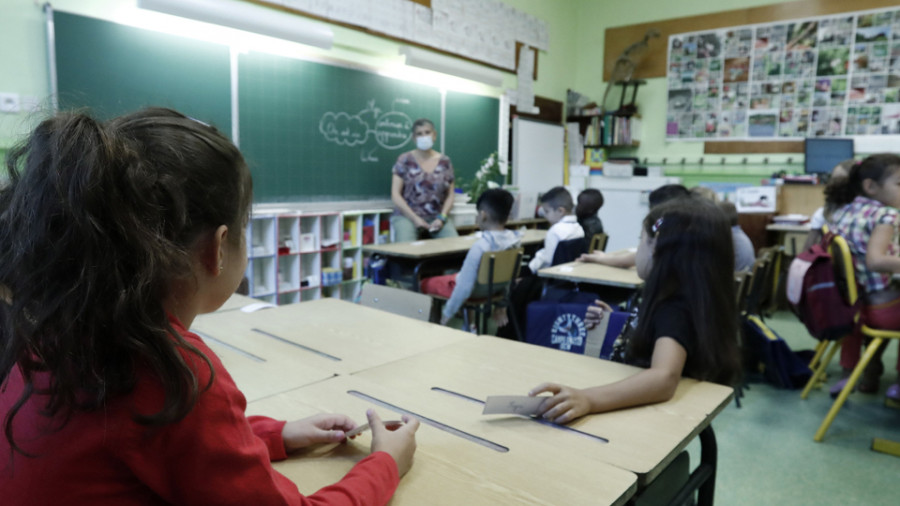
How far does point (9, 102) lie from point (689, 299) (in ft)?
11.9

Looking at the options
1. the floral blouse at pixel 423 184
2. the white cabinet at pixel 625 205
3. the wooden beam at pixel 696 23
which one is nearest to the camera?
the floral blouse at pixel 423 184

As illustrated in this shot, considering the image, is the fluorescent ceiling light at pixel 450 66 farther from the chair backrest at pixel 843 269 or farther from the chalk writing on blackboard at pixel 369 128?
the chair backrest at pixel 843 269

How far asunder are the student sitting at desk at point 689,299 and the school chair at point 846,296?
148cm

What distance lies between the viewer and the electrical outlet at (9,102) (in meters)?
3.19

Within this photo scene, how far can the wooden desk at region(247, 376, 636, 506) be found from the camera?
2.77 feet

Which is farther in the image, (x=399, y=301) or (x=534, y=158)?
(x=534, y=158)

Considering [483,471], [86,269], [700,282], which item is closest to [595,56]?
[700,282]

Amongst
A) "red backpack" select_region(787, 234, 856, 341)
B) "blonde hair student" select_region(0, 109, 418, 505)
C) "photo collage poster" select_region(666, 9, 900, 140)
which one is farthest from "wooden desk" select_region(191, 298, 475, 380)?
"photo collage poster" select_region(666, 9, 900, 140)

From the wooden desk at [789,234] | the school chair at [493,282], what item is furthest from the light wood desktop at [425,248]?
the wooden desk at [789,234]

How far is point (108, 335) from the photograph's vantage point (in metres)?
0.55

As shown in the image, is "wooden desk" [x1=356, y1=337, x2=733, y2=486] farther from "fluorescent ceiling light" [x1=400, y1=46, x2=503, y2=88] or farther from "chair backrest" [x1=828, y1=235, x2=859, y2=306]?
"fluorescent ceiling light" [x1=400, y1=46, x2=503, y2=88]

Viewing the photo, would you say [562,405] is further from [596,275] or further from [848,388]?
[848,388]

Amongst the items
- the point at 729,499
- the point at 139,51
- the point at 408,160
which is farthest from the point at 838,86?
the point at 139,51

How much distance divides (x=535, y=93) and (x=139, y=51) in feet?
15.2
